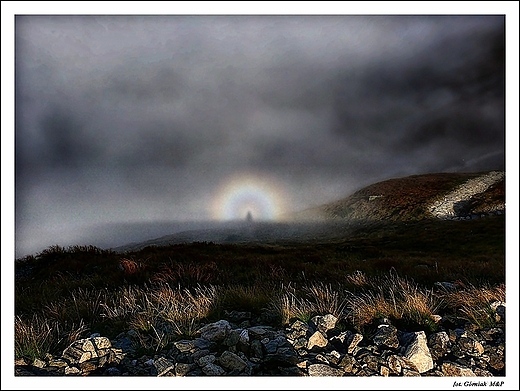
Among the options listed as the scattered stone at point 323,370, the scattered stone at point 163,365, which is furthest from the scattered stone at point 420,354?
the scattered stone at point 163,365

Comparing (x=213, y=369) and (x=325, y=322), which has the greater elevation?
(x=325, y=322)

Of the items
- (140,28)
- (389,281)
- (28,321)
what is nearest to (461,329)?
(389,281)

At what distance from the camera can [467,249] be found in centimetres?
464

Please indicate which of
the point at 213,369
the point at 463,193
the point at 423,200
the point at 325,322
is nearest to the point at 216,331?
the point at 213,369

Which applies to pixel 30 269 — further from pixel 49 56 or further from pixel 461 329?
pixel 461 329

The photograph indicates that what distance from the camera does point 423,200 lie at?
15.8 feet

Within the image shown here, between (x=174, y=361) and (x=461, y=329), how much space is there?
291cm

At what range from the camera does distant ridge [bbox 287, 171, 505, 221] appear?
15.0 feet

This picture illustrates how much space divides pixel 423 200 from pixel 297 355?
283 cm

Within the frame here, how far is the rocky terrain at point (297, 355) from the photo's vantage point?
3287 millimetres

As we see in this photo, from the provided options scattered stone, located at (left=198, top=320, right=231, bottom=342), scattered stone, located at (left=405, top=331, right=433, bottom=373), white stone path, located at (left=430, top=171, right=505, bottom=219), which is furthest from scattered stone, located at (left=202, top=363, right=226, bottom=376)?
white stone path, located at (left=430, top=171, right=505, bottom=219)

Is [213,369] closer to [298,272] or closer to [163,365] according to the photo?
[163,365]

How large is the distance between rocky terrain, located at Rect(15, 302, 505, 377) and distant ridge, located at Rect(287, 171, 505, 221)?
67.0 inches

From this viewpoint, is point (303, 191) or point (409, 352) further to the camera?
point (303, 191)
